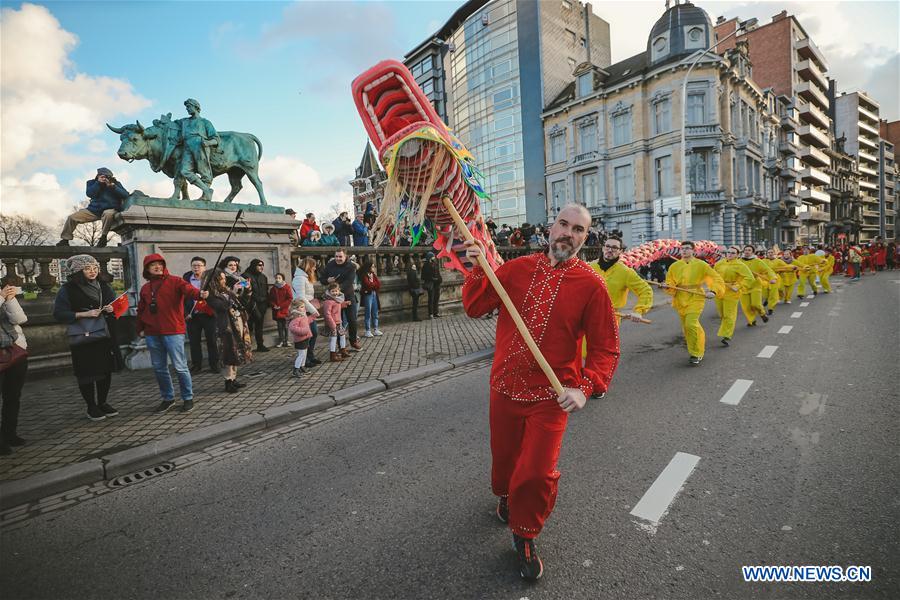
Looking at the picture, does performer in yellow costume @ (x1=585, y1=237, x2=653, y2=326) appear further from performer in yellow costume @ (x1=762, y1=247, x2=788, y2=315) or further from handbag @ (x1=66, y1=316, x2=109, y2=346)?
performer in yellow costume @ (x1=762, y1=247, x2=788, y2=315)

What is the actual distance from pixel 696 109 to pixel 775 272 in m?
24.9

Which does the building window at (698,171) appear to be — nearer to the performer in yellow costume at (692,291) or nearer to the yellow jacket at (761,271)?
the yellow jacket at (761,271)

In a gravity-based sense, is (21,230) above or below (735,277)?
above

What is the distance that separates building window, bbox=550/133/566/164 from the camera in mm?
40125

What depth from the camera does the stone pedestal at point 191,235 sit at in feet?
25.4

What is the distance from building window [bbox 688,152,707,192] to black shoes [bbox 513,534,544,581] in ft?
122

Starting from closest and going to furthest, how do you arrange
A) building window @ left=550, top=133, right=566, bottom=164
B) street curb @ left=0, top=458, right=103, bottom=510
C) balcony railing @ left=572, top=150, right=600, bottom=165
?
street curb @ left=0, top=458, right=103, bottom=510, balcony railing @ left=572, top=150, right=600, bottom=165, building window @ left=550, top=133, right=566, bottom=164

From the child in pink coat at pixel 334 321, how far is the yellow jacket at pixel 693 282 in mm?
5828

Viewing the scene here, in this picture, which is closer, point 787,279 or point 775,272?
point 775,272

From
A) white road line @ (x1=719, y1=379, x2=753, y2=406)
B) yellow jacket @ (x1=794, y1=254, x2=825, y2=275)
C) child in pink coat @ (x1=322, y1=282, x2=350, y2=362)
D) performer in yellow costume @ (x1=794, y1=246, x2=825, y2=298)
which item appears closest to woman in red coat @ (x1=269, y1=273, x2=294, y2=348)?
child in pink coat @ (x1=322, y1=282, x2=350, y2=362)

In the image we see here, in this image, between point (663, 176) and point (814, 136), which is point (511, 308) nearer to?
point (663, 176)

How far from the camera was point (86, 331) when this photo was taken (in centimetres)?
504

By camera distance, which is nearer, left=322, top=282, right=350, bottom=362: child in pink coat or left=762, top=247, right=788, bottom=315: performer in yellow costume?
left=322, top=282, right=350, bottom=362: child in pink coat

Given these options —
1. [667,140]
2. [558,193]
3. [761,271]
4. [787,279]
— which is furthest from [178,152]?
[558,193]
